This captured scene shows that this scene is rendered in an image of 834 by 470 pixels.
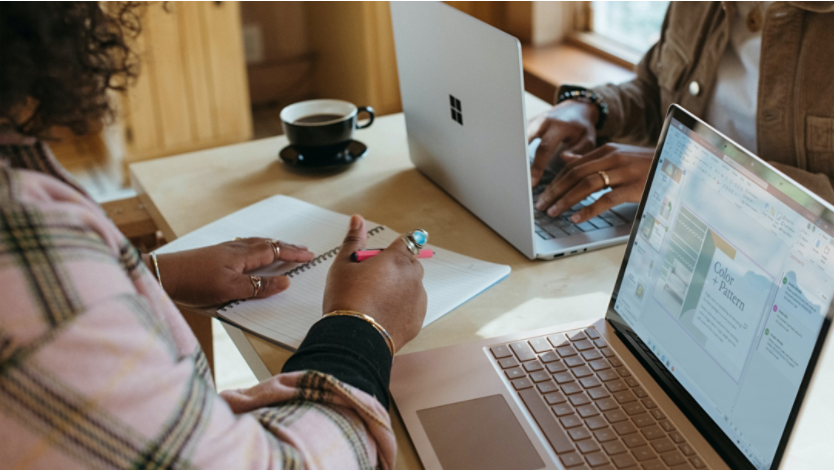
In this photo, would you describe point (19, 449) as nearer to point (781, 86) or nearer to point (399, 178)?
point (399, 178)

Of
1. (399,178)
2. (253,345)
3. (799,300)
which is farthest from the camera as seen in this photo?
(399,178)

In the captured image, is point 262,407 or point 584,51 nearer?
point 262,407

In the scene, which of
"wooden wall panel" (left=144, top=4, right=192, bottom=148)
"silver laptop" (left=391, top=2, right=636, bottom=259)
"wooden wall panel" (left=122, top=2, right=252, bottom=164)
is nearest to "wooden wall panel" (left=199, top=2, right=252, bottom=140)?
"wooden wall panel" (left=122, top=2, right=252, bottom=164)

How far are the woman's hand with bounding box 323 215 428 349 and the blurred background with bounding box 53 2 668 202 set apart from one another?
61.3 inches

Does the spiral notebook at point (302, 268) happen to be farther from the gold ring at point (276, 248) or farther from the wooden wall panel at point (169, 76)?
the wooden wall panel at point (169, 76)

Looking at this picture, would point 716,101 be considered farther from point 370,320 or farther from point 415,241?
point 370,320

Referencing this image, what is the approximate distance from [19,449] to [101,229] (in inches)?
5.5

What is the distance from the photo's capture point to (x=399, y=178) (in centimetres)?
123

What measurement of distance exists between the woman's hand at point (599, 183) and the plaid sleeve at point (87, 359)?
659 millimetres

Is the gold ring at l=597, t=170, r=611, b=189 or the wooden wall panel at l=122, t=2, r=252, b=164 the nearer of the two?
the gold ring at l=597, t=170, r=611, b=189

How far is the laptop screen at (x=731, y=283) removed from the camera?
520 millimetres

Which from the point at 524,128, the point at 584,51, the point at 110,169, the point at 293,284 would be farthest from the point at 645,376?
the point at 110,169

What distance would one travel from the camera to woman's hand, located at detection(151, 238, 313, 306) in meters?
0.86

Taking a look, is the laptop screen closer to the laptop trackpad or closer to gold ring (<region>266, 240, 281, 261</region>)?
the laptop trackpad
